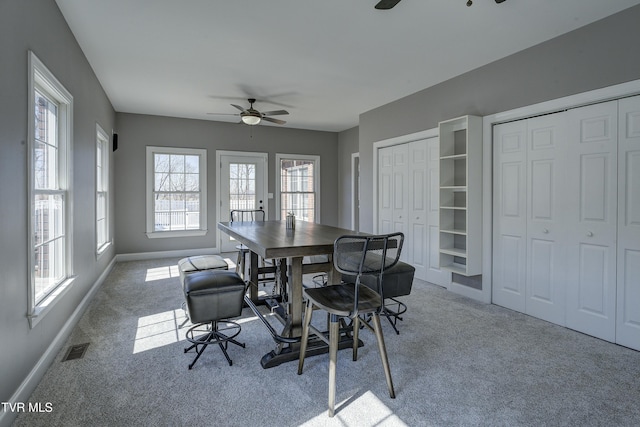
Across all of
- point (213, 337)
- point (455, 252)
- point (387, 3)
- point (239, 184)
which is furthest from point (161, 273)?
point (387, 3)

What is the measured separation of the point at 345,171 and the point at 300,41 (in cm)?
454

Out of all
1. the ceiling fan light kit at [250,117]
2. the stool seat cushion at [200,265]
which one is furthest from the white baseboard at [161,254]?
the stool seat cushion at [200,265]

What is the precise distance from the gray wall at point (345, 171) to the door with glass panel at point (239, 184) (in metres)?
1.77

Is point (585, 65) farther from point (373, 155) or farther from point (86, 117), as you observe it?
point (86, 117)

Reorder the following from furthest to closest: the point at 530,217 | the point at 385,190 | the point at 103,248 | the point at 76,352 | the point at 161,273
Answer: the point at 385,190, the point at 161,273, the point at 103,248, the point at 530,217, the point at 76,352

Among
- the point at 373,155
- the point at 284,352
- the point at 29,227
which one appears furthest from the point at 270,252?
the point at 373,155

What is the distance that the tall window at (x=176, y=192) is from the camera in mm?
6324

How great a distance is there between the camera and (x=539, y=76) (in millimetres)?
3336

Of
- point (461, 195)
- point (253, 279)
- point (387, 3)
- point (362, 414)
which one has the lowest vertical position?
point (362, 414)

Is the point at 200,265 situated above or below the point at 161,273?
above

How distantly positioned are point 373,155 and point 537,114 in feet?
8.73

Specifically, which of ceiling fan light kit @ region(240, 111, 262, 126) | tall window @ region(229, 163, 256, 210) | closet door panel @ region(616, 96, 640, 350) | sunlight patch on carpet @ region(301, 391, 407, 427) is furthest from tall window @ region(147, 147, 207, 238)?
closet door panel @ region(616, 96, 640, 350)

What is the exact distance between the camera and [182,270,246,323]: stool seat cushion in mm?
2338

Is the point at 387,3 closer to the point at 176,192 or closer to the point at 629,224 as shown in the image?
the point at 629,224
